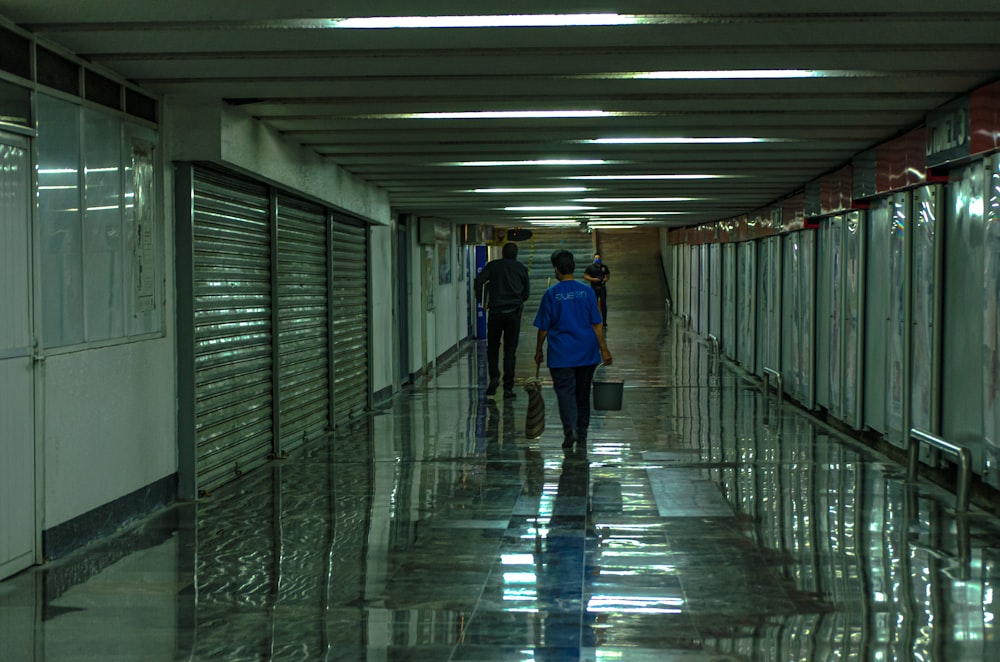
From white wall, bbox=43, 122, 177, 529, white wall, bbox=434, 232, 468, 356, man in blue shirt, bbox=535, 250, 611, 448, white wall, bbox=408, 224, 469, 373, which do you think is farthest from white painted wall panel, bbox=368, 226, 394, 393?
white wall, bbox=43, 122, 177, 529

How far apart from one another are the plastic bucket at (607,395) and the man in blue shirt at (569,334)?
0.34 meters

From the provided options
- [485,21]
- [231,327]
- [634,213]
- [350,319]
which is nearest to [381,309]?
[350,319]

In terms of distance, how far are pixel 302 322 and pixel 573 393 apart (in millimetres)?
2517

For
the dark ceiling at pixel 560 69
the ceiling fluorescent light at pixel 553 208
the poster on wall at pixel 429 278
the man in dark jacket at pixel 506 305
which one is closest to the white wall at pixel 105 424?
the dark ceiling at pixel 560 69

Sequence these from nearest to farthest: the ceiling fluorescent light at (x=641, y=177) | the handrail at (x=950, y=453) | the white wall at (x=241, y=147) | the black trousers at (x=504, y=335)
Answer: the handrail at (x=950, y=453), the white wall at (x=241, y=147), the ceiling fluorescent light at (x=641, y=177), the black trousers at (x=504, y=335)

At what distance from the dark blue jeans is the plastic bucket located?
0.25m

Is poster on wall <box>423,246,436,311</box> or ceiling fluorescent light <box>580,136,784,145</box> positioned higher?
ceiling fluorescent light <box>580,136,784,145</box>

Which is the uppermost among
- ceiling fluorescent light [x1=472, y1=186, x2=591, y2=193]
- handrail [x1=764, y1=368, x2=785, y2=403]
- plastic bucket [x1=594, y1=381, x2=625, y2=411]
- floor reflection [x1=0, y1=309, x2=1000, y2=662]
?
ceiling fluorescent light [x1=472, y1=186, x2=591, y2=193]

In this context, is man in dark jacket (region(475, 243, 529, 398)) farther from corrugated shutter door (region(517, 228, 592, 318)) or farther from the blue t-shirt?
corrugated shutter door (region(517, 228, 592, 318))

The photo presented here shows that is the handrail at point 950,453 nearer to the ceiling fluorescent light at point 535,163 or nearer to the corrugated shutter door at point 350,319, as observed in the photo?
the ceiling fluorescent light at point 535,163

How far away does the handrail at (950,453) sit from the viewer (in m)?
7.51

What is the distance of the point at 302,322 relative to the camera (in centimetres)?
1099

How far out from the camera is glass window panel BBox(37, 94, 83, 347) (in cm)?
615

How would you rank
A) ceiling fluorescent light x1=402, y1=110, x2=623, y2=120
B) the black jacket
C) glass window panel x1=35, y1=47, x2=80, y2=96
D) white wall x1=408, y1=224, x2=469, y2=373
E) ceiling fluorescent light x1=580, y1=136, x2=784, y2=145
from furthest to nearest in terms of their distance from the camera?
white wall x1=408, y1=224, x2=469, y2=373 → the black jacket → ceiling fluorescent light x1=580, y1=136, x2=784, y2=145 → ceiling fluorescent light x1=402, y1=110, x2=623, y2=120 → glass window panel x1=35, y1=47, x2=80, y2=96
